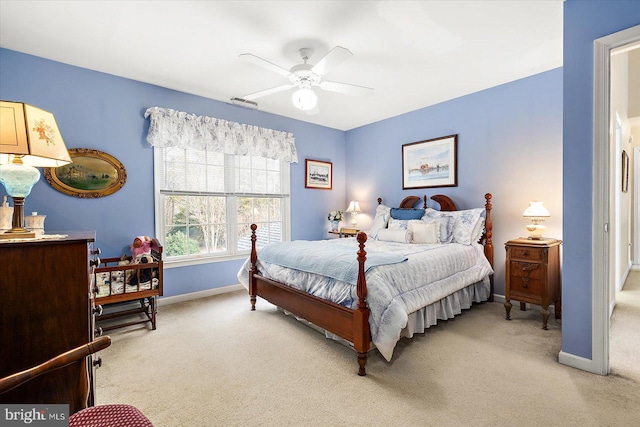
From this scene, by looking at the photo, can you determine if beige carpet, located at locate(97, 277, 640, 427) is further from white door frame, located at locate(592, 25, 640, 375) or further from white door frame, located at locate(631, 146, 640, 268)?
white door frame, located at locate(631, 146, 640, 268)

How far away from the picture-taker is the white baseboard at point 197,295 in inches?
147

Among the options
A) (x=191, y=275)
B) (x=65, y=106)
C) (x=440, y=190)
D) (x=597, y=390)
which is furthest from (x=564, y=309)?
(x=65, y=106)

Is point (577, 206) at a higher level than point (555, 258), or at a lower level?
higher

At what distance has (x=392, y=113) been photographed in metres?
→ 4.73

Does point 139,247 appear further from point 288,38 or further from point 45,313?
point 288,38

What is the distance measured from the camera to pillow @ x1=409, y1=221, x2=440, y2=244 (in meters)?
3.62

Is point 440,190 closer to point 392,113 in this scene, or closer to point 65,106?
point 392,113

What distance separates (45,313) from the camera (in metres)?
1.23

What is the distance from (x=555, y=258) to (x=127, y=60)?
15.3ft

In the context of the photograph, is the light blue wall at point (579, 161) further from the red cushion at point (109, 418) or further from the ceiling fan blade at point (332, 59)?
the red cushion at point (109, 418)

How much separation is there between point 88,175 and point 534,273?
4598 millimetres

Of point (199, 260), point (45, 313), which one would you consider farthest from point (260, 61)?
point (199, 260)

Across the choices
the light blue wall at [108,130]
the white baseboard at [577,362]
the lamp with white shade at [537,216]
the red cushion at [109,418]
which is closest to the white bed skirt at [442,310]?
the lamp with white shade at [537,216]

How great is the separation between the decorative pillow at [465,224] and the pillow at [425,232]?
8.4 inches
